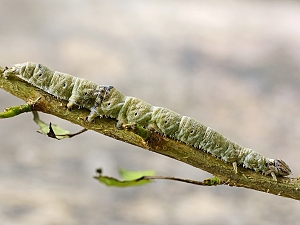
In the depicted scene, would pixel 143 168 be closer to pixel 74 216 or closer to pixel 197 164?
pixel 74 216

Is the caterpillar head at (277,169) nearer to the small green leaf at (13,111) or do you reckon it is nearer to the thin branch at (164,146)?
Result: the thin branch at (164,146)

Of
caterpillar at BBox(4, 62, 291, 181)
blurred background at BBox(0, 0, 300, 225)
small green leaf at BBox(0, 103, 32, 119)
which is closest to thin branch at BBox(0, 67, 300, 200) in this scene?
caterpillar at BBox(4, 62, 291, 181)

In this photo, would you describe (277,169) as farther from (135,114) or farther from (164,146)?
(135,114)

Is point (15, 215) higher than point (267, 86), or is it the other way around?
point (267, 86)

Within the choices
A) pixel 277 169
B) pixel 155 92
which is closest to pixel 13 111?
pixel 277 169

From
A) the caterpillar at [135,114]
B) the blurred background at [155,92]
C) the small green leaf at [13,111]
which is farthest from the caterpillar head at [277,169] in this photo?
the blurred background at [155,92]

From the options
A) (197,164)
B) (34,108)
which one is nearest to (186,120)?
(197,164)
